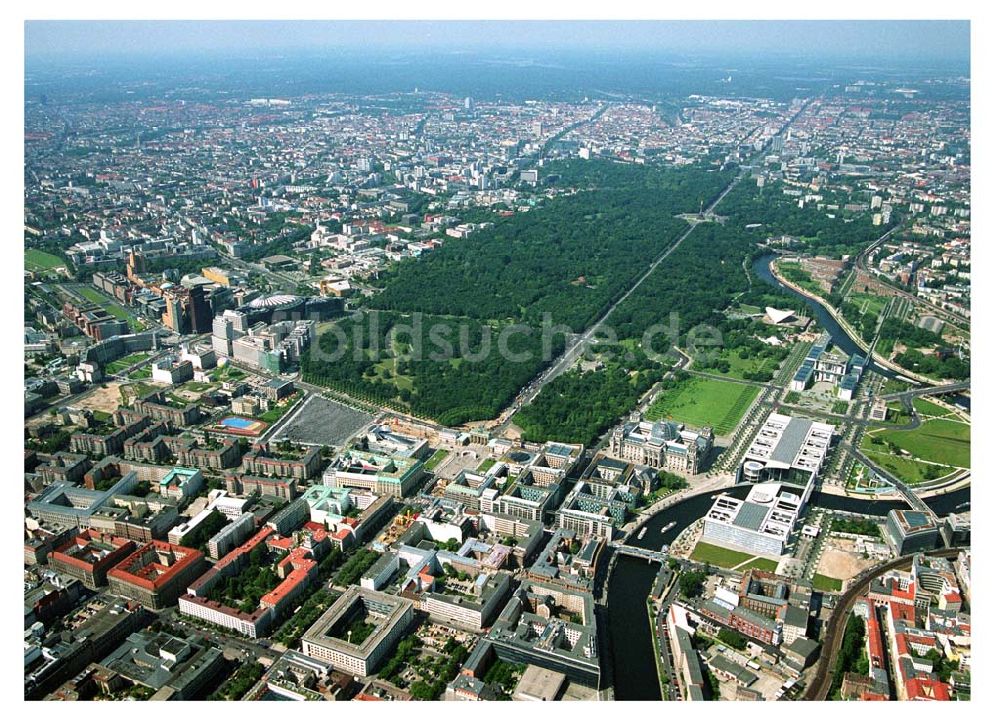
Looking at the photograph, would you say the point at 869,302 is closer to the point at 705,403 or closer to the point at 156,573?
the point at 705,403

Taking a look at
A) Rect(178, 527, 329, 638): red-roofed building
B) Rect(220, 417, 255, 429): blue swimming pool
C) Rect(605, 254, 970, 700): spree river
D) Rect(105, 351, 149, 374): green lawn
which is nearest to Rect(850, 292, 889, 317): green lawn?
Rect(605, 254, 970, 700): spree river

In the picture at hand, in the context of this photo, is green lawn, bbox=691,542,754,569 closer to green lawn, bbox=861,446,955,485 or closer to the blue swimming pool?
green lawn, bbox=861,446,955,485

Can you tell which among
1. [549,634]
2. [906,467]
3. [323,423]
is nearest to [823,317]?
[906,467]

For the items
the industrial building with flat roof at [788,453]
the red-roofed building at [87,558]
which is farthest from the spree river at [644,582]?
the red-roofed building at [87,558]

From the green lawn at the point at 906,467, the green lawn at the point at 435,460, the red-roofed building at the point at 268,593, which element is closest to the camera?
the red-roofed building at the point at 268,593

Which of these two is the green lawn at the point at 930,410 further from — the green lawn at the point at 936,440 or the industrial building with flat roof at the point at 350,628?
the industrial building with flat roof at the point at 350,628

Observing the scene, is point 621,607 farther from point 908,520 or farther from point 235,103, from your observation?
point 235,103
